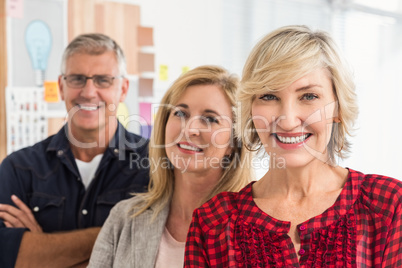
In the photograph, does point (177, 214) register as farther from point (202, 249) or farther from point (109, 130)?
point (109, 130)

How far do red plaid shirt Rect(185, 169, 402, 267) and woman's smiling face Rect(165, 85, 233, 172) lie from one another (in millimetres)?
377

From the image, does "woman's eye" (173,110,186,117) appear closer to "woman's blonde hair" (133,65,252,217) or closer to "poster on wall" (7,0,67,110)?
"woman's blonde hair" (133,65,252,217)

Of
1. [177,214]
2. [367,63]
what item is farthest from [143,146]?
[367,63]

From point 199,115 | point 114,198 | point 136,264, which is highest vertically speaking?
point 199,115

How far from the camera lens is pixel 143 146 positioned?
2348mm

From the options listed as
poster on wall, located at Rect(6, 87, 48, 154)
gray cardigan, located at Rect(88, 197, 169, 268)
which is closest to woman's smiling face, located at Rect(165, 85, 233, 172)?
gray cardigan, located at Rect(88, 197, 169, 268)

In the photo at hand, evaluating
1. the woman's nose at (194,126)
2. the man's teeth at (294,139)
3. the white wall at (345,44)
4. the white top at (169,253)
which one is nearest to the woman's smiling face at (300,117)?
the man's teeth at (294,139)

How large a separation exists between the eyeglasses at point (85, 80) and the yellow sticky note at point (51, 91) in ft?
2.79

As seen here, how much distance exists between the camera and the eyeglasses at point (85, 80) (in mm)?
2281

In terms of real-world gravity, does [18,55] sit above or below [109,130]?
above

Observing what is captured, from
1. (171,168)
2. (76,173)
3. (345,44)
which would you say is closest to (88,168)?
(76,173)

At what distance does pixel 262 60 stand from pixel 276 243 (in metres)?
0.48

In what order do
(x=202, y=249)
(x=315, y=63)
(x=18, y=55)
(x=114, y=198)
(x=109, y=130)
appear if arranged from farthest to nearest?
(x=18, y=55), (x=109, y=130), (x=114, y=198), (x=202, y=249), (x=315, y=63)

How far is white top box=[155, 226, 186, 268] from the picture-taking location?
5.50 feet
